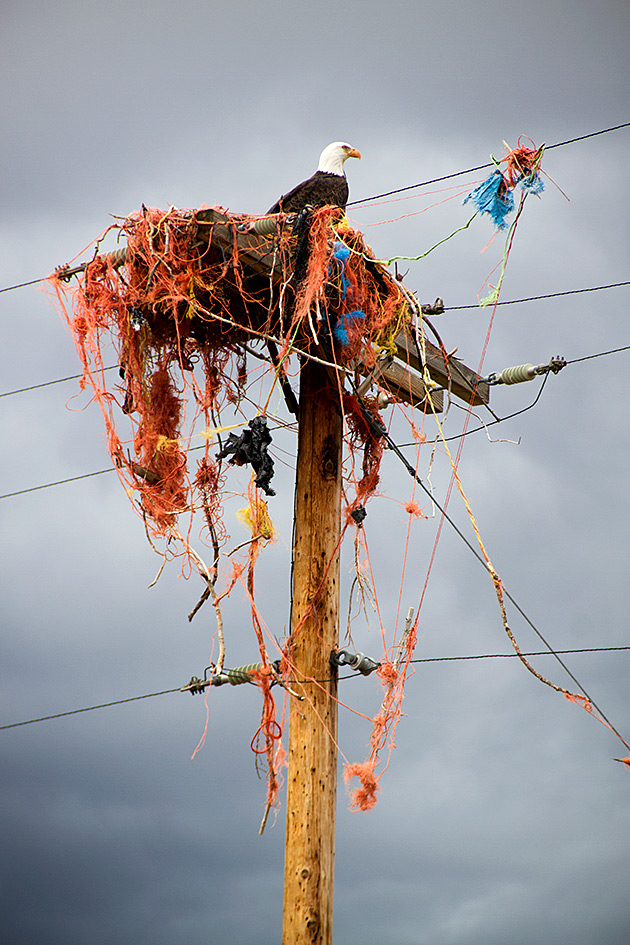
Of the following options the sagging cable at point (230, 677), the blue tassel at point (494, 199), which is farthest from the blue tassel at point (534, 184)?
the sagging cable at point (230, 677)

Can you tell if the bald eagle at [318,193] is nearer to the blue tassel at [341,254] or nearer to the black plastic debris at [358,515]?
the blue tassel at [341,254]

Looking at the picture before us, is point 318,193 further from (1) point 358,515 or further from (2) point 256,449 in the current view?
(1) point 358,515

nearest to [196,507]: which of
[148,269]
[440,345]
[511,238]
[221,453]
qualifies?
[221,453]

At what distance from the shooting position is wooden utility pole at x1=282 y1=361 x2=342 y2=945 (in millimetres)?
6078

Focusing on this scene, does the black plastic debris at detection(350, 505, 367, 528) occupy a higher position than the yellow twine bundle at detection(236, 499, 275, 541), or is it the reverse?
the black plastic debris at detection(350, 505, 367, 528)

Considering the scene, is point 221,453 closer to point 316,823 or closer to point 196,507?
point 196,507

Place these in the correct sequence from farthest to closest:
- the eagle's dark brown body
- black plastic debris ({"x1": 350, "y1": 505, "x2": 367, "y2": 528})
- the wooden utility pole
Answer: the eagle's dark brown body
black plastic debris ({"x1": 350, "y1": 505, "x2": 367, "y2": 528})
the wooden utility pole

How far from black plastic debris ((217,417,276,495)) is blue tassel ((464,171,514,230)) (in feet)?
6.34

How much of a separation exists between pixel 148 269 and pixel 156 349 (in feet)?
2.28

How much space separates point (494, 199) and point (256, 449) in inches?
85.0

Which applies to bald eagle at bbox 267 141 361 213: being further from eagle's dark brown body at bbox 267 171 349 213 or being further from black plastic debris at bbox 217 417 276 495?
black plastic debris at bbox 217 417 276 495

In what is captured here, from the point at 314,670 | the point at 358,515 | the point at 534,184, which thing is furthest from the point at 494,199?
the point at 314,670

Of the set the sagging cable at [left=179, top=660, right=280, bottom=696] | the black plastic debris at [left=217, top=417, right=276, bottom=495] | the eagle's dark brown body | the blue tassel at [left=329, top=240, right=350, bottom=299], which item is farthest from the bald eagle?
the sagging cable at [left=179, top=660, right=280, bottom=696]

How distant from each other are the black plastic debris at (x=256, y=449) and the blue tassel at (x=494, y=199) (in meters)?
1.93
